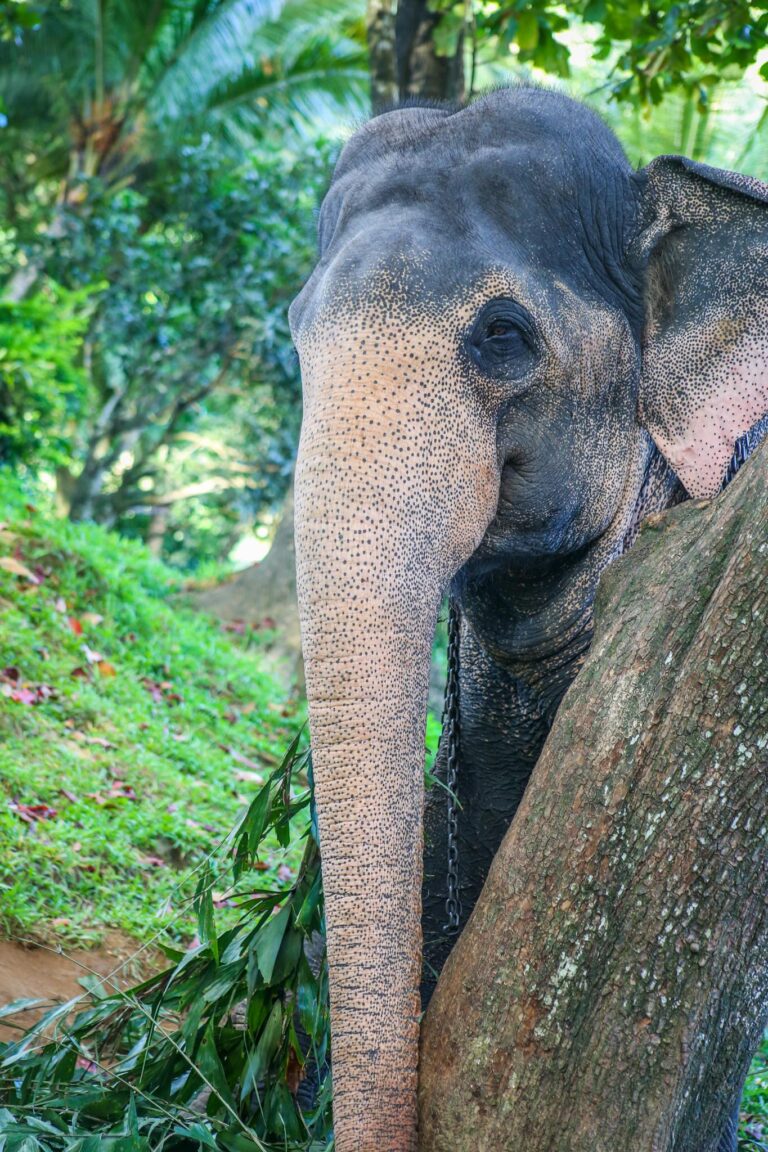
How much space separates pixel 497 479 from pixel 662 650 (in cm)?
55

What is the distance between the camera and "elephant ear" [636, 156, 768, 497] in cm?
264

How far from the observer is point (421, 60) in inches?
219

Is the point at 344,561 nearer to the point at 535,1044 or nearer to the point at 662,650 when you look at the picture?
the point at 662,650

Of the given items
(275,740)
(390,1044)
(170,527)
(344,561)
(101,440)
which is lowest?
(170,527)

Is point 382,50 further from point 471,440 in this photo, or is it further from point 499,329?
point 471,440

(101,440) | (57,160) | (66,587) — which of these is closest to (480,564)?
(66,587)

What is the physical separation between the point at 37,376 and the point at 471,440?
8.51m

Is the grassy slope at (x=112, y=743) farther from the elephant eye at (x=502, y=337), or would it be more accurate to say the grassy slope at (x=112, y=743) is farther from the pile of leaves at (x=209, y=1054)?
the elephant eye at (x=502, y=337)

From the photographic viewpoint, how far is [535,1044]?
1886 mm

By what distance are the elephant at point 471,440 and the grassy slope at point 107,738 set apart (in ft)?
Result: 3.10

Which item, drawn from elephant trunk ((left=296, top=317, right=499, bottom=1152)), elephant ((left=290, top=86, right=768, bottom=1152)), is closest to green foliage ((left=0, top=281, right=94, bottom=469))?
elephant ((left=290, top=86, right=768, bottom=1152))

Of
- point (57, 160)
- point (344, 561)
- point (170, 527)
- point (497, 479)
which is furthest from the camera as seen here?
point (170, 527)

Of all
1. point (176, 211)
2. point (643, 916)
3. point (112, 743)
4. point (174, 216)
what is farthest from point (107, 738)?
point (174, 216)

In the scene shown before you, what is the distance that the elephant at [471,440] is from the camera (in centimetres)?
201
